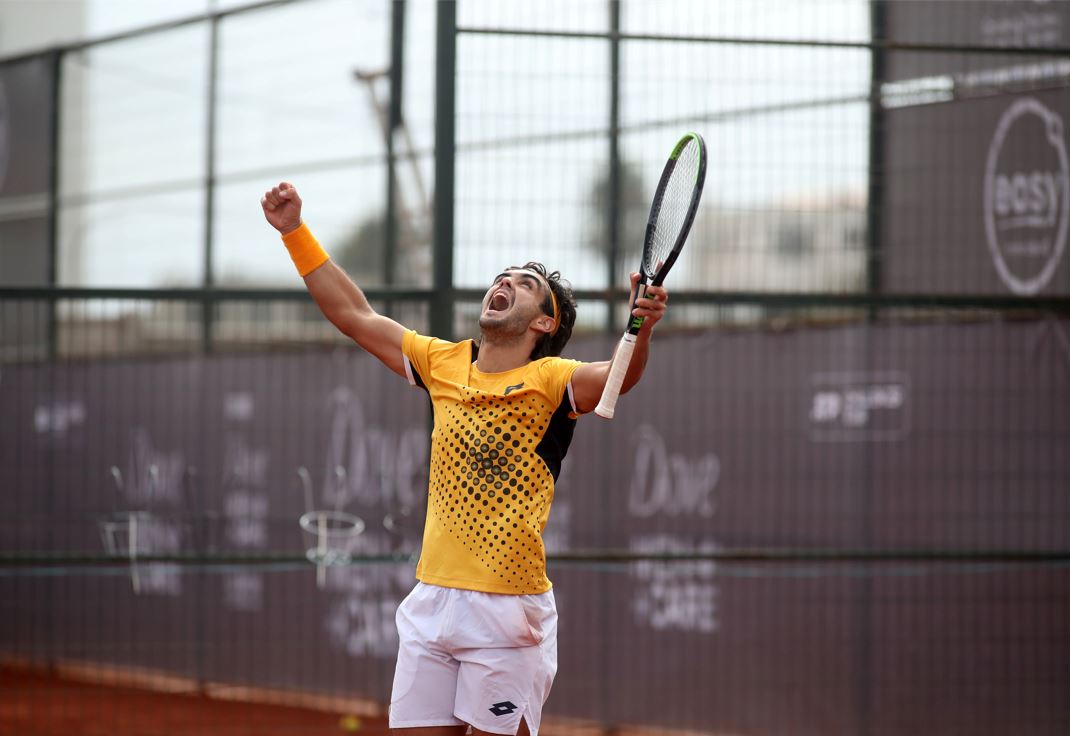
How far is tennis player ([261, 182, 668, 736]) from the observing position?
3666 mm

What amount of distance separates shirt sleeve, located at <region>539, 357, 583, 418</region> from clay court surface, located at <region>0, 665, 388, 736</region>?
4.05 m

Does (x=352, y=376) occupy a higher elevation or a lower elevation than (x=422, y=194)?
lower

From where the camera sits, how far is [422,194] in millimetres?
8688

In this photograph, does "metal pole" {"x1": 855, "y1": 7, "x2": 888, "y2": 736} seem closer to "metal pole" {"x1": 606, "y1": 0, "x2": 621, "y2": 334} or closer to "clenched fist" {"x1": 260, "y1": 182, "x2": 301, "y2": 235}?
"metal pole" {"x1": 606, "y1": 0, "x2": 621, "y2": 334}

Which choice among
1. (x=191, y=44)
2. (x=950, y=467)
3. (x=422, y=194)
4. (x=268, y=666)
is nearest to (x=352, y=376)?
(x=422, y=194)

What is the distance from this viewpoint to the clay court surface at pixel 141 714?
730cm

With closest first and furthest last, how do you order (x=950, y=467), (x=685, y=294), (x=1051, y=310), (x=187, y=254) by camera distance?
(x=685, y=294) → (x=1051, y=310) → (x=950, y=467) → (x=187, y=254)

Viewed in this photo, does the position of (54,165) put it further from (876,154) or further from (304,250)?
(304,250)

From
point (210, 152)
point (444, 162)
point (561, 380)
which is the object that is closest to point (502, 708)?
point (561, 380)

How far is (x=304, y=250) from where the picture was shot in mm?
4027

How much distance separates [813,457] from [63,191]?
599 centimetres

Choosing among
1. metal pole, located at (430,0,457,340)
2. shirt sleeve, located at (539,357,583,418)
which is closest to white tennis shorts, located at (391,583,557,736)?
shirt sleeve, located at (539,357,583,418)

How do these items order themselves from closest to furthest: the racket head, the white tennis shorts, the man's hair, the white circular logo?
the racket head < the white tennis shorts < the man's hair < the white circular logo

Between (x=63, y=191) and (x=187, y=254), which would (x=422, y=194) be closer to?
(x=187, y=254)
